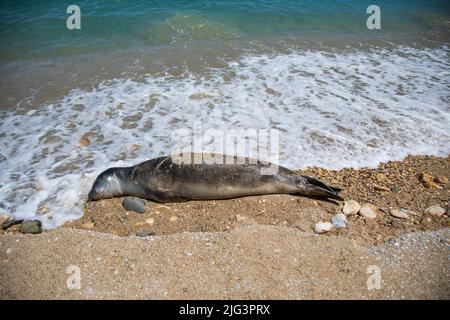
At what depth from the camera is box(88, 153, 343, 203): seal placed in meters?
3.87

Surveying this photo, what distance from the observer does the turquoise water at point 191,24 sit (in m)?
9.05

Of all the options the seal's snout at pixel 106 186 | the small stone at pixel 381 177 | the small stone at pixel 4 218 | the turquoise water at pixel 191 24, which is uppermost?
the turquoise water at pixel 191 24

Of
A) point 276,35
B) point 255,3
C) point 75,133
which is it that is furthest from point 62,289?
point 255,3

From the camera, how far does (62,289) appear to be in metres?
2.71

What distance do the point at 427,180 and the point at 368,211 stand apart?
3.61ft

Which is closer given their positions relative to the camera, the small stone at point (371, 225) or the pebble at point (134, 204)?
the small stone at point (371, 225)

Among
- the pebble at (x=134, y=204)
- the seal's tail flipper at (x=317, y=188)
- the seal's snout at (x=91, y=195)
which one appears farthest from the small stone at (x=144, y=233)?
the seal's tail flipper at (x=317, y=188)

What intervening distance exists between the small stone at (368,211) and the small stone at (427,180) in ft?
2.93

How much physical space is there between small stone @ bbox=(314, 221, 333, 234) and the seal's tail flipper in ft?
1.47

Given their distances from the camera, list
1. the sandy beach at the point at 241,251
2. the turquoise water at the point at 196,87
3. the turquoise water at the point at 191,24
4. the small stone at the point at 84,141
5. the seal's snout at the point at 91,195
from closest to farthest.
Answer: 1. the sandy beach at the point at 241,251
2. the seal's snout at the point at 91,195
3. the turquoise water at the point at 196,87
4. the small stone at the point at 84,141
5. the turquoise water at the point at 191,24

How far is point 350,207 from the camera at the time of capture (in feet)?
12.1

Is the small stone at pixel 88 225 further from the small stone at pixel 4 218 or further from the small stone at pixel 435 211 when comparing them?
the small stone at pixel 435 211

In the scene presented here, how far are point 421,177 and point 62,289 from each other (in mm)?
4210

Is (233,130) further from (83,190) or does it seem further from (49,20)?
(49,20)
